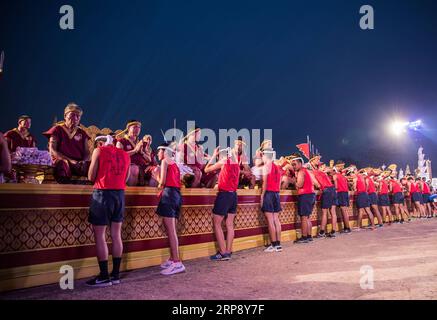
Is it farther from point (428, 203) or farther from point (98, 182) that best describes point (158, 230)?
point (428, 203)

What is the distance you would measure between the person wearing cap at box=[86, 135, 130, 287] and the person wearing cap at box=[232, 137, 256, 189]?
2942 millimetres

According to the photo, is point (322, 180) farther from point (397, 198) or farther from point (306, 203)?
point (397, 198)

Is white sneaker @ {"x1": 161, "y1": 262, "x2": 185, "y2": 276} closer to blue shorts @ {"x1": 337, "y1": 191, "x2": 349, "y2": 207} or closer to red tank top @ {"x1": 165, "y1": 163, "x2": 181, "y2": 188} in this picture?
red tank top @ {"x1": 165, "y1": 163, "x2": 181, "y2": 188}

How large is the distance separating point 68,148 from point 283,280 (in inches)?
158

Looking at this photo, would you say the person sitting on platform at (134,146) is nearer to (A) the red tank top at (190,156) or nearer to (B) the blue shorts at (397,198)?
(A) the red tank top at (190,156)

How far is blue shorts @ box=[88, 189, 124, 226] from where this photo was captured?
4.49 meters

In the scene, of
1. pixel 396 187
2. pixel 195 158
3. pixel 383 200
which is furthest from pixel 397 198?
pixel 195 158

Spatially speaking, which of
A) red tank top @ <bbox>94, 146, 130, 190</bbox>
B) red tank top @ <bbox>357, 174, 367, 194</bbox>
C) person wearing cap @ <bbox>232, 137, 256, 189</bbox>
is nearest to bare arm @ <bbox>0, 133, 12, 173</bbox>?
red tank top @ <bbox>94, 146, 130, 190</bbox>

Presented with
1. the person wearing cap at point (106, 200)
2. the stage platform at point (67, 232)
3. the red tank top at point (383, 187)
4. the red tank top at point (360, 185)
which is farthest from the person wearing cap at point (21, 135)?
the red tank top at point (383, 187)

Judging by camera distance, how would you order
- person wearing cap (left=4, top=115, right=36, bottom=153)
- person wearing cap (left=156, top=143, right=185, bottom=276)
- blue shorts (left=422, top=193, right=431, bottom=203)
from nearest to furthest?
person wearing cap (left=156, top=143, right=185, bottom=276) → person wearing cap (left=4, top=115, right=36, bottom=153) → blue shorts (left=422, top=193, right=431, bottom=203)

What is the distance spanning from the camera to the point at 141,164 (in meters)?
7.25

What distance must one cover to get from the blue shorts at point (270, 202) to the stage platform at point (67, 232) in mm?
1473

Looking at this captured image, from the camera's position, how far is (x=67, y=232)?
4.98 meters
